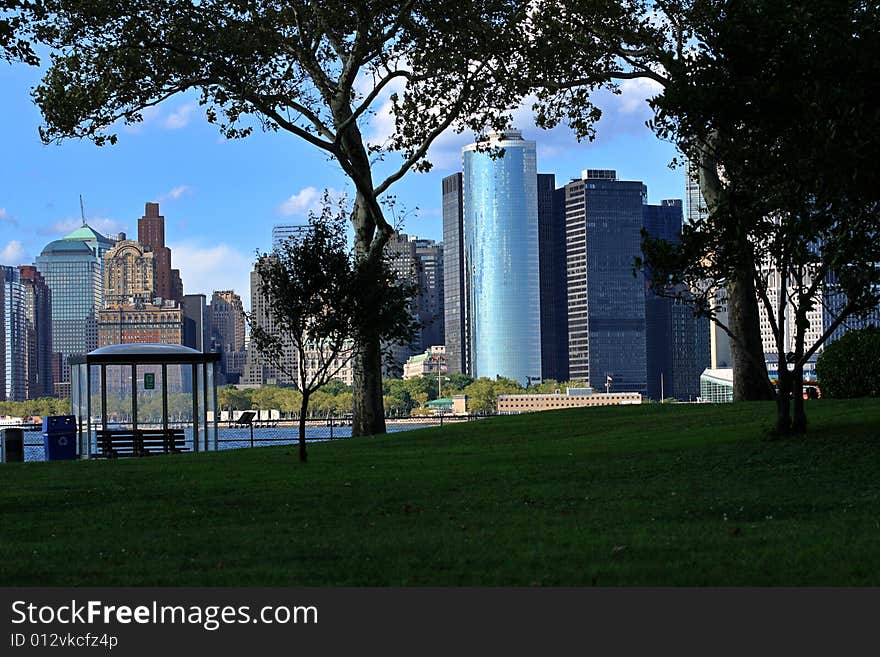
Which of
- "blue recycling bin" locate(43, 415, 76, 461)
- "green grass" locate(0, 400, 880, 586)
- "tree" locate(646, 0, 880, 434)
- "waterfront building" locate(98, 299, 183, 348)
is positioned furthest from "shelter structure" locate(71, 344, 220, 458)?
"waterfront building" locate(98, 299, 183, 348)

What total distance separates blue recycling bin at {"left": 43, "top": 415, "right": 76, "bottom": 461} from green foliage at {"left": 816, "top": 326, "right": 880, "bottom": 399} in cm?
1954

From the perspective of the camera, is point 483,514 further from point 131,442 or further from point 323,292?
point 131,442

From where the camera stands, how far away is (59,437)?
32969mm

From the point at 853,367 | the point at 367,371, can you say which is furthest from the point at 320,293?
the point at 853,367

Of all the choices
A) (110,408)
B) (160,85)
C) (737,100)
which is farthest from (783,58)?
(110,408)

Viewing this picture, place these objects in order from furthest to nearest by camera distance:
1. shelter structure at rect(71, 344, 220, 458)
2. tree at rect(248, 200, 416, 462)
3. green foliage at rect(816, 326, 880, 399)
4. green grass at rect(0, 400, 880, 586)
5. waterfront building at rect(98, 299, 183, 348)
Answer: waterfront building at rect(98, 299, 183, 348), shelter structure at rect(71, 344, 220, 458), green foliage at rect(816, 326, 880, 399), tree at rect(248, 200, 416, 462), green grass at rect(0, 400, 880, 586)

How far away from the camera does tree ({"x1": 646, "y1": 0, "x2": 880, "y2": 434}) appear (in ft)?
59.1

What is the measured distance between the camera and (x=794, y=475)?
1714 cm

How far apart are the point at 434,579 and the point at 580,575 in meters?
1.12

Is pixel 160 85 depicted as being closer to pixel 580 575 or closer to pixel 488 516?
pixel 488 516

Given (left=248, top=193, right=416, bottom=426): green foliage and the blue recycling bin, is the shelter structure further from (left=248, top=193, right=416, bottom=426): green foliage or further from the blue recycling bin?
(left=248, top=193, right=416, bottom=426): green foliage

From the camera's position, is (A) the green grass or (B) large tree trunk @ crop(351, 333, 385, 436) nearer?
(A) the green grass

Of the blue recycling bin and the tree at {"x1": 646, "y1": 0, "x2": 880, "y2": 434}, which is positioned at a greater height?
the tree at {"x1": 646, "y1": 0, "x2": 880, "y2": 434}

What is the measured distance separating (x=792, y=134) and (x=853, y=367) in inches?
491
